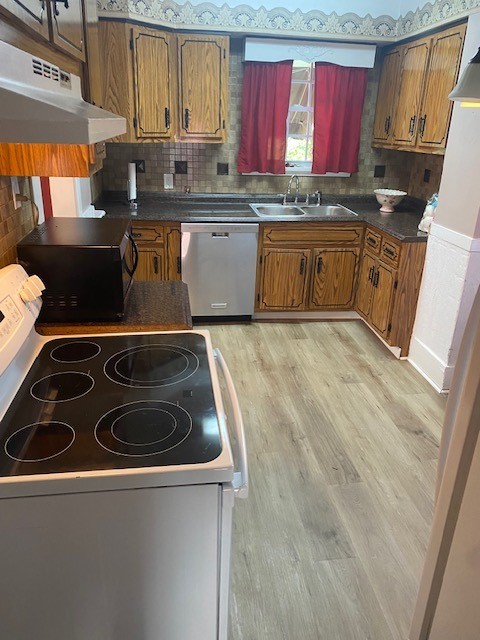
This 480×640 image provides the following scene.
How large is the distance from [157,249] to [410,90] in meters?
2.25

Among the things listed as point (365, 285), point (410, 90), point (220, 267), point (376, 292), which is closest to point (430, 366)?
point (376, 292)

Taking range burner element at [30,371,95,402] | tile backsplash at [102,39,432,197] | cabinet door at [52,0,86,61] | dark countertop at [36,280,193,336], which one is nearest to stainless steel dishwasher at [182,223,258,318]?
tile backsplash at [102,39,432,197]

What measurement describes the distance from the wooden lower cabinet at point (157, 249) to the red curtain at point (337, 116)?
4.91 feet

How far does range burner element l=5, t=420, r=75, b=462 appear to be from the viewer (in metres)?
1.17

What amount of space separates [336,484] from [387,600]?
0.62m

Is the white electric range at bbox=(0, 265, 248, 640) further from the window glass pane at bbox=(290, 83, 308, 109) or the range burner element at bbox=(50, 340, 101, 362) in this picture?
the window glass pane at bbox=(290, 83, 308, 109)

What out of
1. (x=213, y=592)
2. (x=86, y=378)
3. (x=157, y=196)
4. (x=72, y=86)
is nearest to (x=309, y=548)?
(x=213, y=592)

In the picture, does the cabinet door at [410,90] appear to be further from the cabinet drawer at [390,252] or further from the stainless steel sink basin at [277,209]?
the stainless steel sink basin at [277,209]

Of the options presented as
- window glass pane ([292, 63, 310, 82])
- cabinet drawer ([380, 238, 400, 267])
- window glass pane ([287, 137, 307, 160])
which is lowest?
cabinet drawer ([380, 238, 400, 267])

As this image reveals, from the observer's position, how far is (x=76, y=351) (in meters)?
1.70

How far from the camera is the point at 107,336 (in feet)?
5.96

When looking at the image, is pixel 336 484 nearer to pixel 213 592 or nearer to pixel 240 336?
pixel 213 592

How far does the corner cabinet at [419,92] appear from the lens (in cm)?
320

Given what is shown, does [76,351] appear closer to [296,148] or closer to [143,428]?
[143,428]
